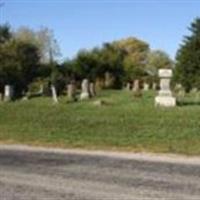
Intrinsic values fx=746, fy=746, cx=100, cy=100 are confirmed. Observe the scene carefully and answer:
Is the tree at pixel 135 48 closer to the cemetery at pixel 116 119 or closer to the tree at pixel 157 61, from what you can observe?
the tree at pixel 157 61

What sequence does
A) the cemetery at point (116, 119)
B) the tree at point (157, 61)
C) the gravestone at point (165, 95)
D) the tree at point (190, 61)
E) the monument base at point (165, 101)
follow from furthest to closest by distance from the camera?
the tree at point (157, 61) → the tree at point (190, 61) → the gravestone at point (165, 95) → the monument base at point (165, 101) → the cemetery at point (116, 119)

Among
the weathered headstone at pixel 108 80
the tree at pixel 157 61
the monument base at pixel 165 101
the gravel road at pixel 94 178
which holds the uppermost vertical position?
the tree at pixel 157 61

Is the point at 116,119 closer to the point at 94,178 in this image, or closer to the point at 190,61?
the point at 94,178

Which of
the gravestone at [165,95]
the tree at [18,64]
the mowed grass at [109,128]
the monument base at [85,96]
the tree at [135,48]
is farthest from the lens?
the tree at [135,48]

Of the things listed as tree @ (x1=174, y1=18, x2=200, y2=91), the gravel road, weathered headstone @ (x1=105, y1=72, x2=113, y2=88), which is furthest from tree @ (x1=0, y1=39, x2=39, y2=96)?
the gravel road

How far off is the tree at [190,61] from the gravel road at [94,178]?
36.1m

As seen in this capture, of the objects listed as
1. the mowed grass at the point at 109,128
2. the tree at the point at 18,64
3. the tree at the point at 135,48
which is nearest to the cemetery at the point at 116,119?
the mowed grass at the point at 109,128

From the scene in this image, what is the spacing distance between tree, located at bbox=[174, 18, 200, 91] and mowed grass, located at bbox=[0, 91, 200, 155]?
2096 centimetres

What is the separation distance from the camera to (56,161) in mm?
17672

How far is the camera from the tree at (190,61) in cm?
5481

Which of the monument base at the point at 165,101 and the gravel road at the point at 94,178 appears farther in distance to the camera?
the monument base at the point at 165,101

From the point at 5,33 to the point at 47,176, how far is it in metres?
67.9

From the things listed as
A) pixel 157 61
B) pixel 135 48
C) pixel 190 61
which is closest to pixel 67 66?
pixel 190 61

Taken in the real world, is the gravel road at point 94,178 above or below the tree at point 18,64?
below
